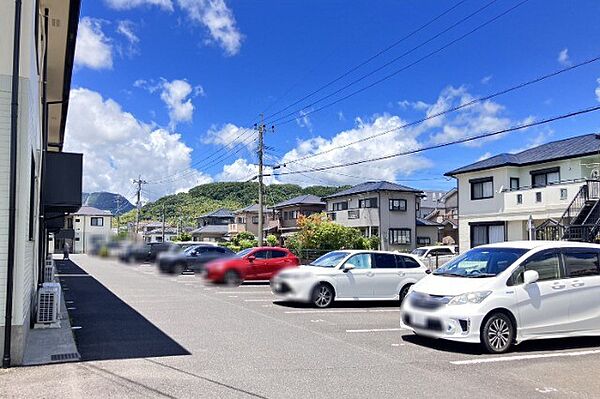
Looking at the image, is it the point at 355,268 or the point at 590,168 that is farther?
the point at 590,168

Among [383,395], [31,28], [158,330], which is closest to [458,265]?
[383,395]

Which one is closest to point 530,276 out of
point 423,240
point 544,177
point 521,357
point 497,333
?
point 497,333

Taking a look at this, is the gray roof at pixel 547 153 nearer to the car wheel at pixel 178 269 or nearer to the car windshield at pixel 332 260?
the car windshield at pixel 332 260

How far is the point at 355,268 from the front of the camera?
12836mm

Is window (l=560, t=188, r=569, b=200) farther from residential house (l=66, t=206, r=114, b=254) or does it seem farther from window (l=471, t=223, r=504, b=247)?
residential house (l=66, t=206, r=114, b=254)

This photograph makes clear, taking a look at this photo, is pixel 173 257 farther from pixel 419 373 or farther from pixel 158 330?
pixel 419 373

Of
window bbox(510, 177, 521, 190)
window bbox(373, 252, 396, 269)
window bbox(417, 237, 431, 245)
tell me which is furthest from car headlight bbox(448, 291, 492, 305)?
window bbox(417, 237, 431, 245)

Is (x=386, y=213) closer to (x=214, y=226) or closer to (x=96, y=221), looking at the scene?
(x=96, y=221)

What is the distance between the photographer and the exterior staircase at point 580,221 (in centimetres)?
1817

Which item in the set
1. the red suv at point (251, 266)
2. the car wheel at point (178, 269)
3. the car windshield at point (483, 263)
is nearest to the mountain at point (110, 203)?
the car wheel at point (178, 269)

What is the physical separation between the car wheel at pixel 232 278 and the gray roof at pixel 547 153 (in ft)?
47.5

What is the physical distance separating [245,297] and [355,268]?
11.9 ft

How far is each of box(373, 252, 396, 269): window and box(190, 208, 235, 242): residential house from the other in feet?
174

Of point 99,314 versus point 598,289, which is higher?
point 598,289
